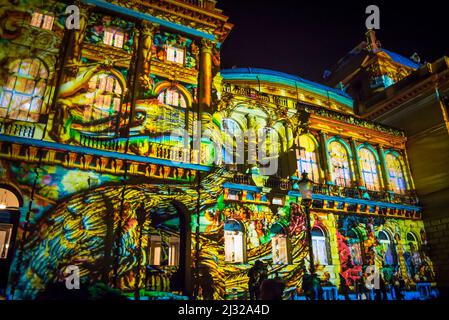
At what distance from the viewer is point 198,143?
44.3ft

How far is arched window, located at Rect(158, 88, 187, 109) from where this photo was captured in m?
14.1

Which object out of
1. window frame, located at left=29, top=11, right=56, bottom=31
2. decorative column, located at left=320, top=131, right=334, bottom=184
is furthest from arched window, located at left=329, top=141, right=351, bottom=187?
window frame, located at left=29, top=11, right=56, bottom=31

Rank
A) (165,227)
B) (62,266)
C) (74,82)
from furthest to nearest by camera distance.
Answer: (165,227) < (74,82) < (62,266)

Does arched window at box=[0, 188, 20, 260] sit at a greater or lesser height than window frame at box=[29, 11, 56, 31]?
lesser

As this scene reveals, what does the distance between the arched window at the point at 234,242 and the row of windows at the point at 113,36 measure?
27.1ft

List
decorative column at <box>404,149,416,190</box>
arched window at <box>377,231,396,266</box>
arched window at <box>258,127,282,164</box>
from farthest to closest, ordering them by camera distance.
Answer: decorative column at <box>404,149,416,190</box> < arched window at <box>377,231,396,266</box> < arched window at <box>258,127,282,164</box>

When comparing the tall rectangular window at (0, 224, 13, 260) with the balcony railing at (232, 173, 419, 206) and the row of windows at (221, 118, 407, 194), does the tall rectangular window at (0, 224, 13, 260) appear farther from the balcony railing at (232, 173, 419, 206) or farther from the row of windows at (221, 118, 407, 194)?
the row of windows at (221, 118, 407, 194)

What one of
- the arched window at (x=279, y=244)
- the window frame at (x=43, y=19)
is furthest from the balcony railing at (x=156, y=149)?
the arched window at (x=279, y=244)

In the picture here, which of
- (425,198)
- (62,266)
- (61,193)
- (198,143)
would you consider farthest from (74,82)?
(425,198)

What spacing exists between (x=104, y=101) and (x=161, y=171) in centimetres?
392

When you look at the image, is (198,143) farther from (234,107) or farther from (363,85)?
(363,85)

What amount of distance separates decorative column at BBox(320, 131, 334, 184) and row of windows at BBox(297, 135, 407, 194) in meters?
0.37

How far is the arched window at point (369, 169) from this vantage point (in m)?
20.1

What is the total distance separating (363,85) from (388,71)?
235 cm
